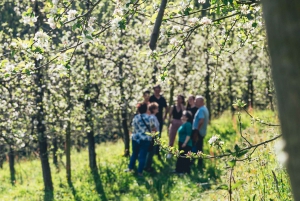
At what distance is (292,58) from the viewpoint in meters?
1.44

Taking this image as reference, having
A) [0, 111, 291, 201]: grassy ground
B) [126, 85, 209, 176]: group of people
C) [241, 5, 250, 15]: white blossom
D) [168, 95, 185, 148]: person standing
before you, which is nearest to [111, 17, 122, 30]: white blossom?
[241, 5, 250, 15]: white blossom

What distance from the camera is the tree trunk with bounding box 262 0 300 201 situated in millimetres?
1430

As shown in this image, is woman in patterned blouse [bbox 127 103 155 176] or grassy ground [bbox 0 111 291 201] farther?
woman in patterned blouse [bbox 127 103 155 176]

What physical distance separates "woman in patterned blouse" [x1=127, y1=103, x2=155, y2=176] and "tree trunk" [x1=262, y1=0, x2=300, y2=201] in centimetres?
965

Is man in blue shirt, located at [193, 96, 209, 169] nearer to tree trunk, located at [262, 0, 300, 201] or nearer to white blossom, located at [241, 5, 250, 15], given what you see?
white blossom, located at [241, 5, 250, 15]

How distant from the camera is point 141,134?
11.5 meters

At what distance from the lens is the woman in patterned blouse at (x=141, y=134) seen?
11.2 metres

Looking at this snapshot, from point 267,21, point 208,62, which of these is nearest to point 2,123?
point 267,21

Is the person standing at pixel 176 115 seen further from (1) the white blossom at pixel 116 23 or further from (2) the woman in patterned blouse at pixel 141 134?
(1) the white blossom at pixel 116 23

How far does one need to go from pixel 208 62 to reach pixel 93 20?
1672 cm

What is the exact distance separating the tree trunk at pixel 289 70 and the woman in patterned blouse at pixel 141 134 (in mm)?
9648

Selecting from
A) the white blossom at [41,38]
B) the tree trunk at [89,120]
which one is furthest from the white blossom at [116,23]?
the tree trunk at [89,120]

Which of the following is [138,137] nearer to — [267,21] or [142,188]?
[142,188]

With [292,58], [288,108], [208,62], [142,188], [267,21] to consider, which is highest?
[208,62]
